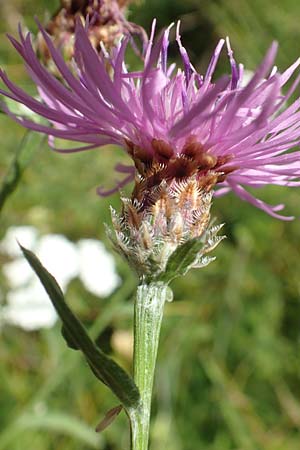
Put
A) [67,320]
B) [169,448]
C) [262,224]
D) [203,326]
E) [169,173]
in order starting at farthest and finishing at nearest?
1. [262,224]
2. [203,326]
3. [169,448]
4. [169,173]
5. [67,320]

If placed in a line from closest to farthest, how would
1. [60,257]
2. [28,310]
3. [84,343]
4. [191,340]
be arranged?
[84,343], [28,310], [60,257], [191,340]

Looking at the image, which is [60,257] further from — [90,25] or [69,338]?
[69,338]

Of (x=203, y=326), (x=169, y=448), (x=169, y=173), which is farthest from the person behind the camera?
(x=203, y=326)

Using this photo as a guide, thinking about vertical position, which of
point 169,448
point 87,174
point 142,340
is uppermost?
point 142,340

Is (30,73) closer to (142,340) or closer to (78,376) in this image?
(142,340)

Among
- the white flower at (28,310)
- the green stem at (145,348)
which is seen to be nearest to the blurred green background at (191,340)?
the white flower at (28,310)

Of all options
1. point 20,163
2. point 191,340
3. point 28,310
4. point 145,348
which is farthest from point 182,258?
point 191,340

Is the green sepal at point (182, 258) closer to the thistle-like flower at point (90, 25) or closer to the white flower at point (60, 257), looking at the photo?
the thistle-like flower at point (90, 25)

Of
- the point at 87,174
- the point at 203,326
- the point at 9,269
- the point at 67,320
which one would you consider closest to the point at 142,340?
the point at 67,320
